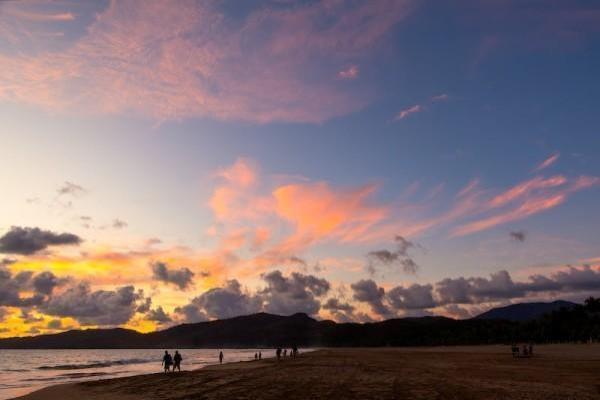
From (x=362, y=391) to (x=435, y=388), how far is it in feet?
16.3

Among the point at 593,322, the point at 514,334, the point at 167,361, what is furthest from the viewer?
the point at 514,334

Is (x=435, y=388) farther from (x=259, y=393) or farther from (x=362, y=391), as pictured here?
(x=259, y=393)

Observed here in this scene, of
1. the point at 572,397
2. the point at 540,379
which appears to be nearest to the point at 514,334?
the point at 540,379

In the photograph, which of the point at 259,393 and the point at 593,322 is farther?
the point at 593,322

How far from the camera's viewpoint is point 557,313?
198250 millimetres

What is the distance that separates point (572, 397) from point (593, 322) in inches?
6920

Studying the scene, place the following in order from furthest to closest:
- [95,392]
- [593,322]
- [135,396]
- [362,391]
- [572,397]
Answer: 1. [593,322]
2. [95,392]
3. [135,396]
4. [362,391]
5. [572,397]

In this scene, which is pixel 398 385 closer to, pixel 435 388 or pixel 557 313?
pixel 435 388

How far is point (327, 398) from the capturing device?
25453 millimetres

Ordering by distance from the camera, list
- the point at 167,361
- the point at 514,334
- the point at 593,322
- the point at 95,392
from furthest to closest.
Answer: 1. the point at 514,334
2. the point at 593,322
3. the point at 167,361
4. the point at 95,392

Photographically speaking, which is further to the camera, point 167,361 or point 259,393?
point 167,361

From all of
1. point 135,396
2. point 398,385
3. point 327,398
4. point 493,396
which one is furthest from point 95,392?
point 493,396

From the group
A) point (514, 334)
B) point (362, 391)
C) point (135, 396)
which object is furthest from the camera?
point (514, 334)

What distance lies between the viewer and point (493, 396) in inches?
1021
